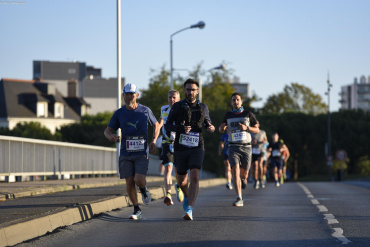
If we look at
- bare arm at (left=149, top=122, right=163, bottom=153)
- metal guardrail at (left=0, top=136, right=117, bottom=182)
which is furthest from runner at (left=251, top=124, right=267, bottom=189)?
bare arm at (left=149, top=122, right=163, bottom=153)

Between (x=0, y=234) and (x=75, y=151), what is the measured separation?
21.3 m

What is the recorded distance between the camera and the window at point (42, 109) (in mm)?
85500

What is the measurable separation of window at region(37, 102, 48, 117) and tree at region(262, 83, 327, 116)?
1249 inches

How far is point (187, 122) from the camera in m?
11.4

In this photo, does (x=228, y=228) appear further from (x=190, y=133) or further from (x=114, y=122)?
(x=114, y=122)

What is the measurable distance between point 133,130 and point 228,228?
7.16 feet

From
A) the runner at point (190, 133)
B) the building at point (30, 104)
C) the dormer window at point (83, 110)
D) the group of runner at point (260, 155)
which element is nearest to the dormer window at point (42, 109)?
the building at point (30, 104)

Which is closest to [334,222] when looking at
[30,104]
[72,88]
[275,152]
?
[275,152]

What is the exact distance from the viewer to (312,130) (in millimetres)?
87625

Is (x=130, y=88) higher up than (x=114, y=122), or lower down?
higher up

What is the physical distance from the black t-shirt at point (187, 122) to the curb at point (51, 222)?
1.71m

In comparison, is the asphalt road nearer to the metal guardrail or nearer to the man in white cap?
the man in white cap

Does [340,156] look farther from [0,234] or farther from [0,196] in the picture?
[0,234]

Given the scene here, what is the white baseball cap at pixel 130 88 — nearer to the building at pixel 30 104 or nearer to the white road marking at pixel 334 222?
the white road marking at pixel 334 222
